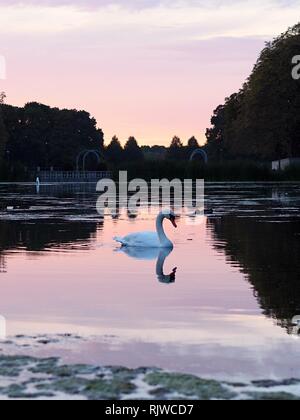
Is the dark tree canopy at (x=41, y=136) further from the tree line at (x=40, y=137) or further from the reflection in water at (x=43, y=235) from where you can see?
the reflection in water at (x=43, y=235)

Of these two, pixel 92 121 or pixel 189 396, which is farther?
pixel 92 121

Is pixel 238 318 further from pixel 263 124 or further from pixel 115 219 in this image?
pixel 263 124

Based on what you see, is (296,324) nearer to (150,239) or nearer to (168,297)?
(168,297)

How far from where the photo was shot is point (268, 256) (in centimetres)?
1781

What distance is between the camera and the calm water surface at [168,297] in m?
8.74

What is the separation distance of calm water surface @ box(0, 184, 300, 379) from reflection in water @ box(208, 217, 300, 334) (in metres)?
0.02

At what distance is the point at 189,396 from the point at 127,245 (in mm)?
12974

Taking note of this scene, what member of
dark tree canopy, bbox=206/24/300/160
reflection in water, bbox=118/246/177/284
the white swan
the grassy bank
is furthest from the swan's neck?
dark tree canopy, bbox=206/24/300/160

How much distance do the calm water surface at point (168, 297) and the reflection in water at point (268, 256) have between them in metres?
0.02

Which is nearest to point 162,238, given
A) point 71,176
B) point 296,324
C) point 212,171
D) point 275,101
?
point 296,324

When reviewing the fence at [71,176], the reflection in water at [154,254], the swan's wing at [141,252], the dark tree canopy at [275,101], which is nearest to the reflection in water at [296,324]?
the reflection in water at [154,254]

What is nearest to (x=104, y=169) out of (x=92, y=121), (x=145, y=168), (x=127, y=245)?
(x=145, y=168)

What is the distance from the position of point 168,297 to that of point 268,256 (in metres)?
5.63
